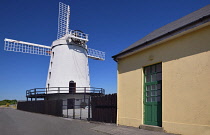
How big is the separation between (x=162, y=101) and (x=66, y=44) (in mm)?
25813

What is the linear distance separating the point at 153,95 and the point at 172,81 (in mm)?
1412

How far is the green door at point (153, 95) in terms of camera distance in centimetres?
873

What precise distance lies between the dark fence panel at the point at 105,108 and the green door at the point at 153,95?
103 inches

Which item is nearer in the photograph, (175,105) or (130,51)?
(175,105)

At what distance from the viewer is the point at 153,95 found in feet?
30.0

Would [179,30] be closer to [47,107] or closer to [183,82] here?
[183,82]

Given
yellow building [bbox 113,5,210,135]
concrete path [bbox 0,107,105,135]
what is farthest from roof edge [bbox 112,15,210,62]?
concrete path [bbox 0,107,105,135]

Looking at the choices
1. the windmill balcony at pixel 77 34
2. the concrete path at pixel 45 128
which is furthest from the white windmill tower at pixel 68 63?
the concrete path at pixel 45 128

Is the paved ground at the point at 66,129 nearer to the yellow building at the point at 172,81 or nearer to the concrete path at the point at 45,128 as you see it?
the concrete path at the point at 45,128

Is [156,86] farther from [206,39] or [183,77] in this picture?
[206,39]

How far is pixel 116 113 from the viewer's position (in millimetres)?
11422

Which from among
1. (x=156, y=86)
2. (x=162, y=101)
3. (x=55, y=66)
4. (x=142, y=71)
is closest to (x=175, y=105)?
(x=162, y=101)

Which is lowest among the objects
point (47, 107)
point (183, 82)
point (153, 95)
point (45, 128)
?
point (47, 107)

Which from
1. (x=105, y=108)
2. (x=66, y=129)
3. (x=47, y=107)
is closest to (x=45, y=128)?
(x=66, y=129)
